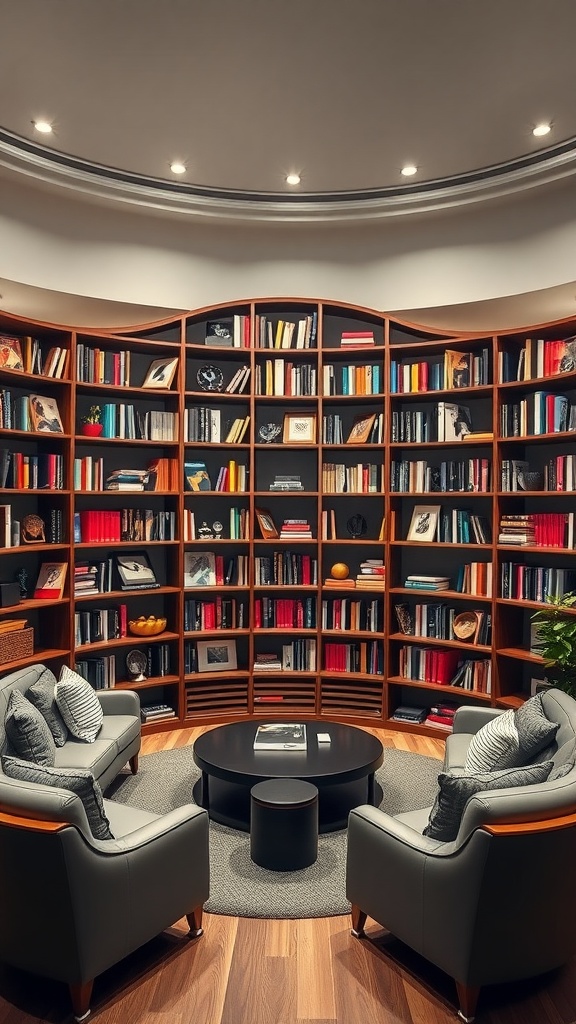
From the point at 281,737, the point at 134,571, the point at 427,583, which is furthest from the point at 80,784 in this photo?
the point at 427,583

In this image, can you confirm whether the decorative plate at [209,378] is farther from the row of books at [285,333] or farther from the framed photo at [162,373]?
the row of books at [285,333]

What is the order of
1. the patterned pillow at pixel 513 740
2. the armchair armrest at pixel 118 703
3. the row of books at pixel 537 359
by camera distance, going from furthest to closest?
the row of books at pixel 537 359, the armchair armrest at pixel 118 703, the patterned pillow at pixel 513 740

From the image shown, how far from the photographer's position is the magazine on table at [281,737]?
3668mm

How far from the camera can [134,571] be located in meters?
5.09

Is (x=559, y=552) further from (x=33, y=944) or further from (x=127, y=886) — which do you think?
(x=33, y=944)

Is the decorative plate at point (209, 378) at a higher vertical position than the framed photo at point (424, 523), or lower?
higher

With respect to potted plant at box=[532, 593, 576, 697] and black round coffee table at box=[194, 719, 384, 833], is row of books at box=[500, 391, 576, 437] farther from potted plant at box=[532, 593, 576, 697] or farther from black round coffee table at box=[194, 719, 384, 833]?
black round coffee table at box=[194, 719, 384, 833]

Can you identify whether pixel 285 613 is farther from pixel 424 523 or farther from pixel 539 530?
pixel 539 530

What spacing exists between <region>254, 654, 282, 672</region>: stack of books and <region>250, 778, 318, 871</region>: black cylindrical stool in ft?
6.80

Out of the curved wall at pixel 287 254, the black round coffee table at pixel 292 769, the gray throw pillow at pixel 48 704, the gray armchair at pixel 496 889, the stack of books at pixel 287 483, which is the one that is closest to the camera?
the gray armchair at pixel 496 889

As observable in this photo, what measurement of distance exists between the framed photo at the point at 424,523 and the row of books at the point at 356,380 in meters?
0.97

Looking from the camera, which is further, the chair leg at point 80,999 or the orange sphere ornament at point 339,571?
the orange sphere ornament at point 339,571

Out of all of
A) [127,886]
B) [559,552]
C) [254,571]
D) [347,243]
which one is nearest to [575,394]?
[559,552]

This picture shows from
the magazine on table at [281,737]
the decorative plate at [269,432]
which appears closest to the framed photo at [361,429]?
the decorative plate at [269,432]
